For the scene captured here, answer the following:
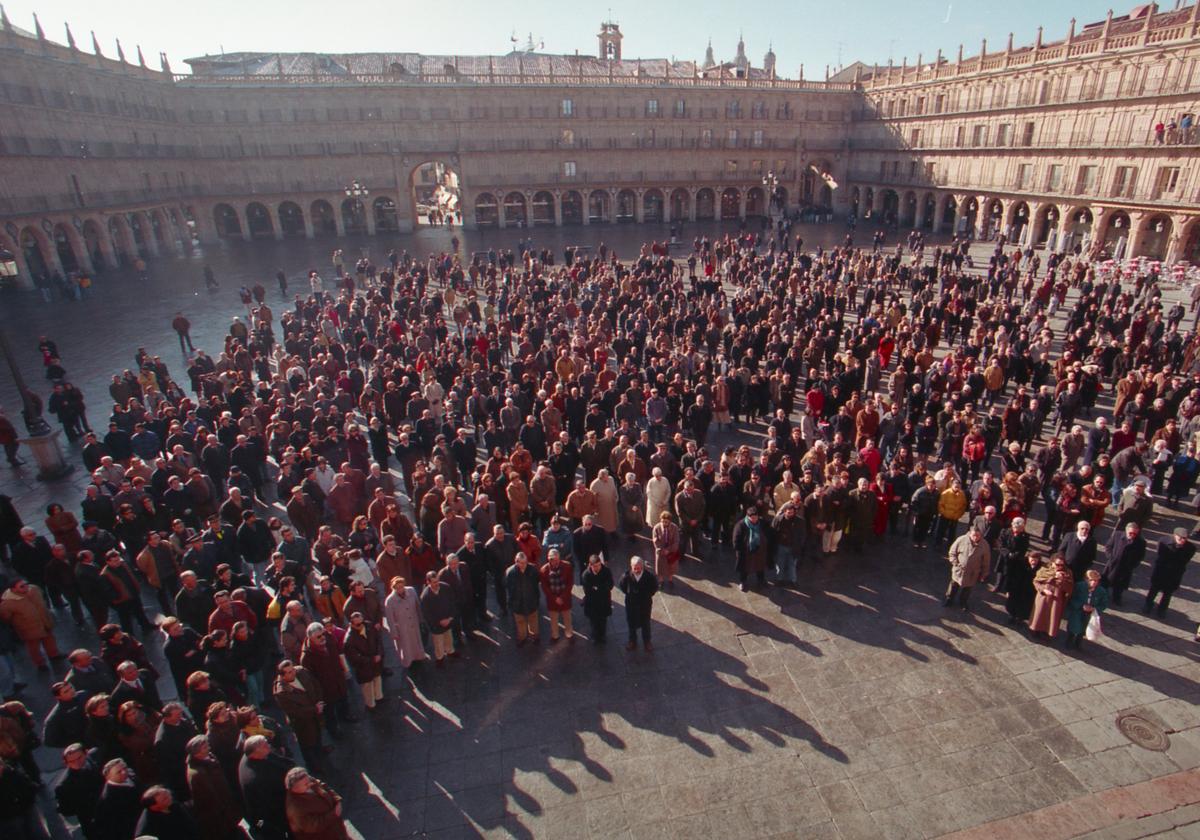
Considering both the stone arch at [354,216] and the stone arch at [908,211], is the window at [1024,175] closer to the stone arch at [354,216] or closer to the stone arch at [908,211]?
the stone arch at [908,211]

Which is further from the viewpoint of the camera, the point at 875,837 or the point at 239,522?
the point at 239,522

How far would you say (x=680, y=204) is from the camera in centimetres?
Answer: 5216

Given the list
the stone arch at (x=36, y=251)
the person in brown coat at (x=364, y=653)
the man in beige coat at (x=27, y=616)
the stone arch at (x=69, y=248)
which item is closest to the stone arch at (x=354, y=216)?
the stone arch at (x=69, y=248)

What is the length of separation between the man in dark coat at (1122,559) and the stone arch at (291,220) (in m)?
48.3

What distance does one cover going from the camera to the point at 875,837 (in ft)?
17.8

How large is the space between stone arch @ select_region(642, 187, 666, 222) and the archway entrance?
1499 centimetres

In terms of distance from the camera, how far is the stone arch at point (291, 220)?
45.5 meters

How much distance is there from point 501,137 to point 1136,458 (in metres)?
44.1

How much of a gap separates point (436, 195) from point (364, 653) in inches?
2763

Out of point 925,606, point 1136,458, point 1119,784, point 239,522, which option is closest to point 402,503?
point 239,522

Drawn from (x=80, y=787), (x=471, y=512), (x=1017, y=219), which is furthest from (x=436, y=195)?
(x=80, y=787)

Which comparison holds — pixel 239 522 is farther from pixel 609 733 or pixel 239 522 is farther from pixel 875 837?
pixel 875 837

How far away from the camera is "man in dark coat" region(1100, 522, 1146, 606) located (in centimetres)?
765

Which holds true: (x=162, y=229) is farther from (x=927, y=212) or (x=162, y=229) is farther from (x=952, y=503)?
(x=927, y=212)
